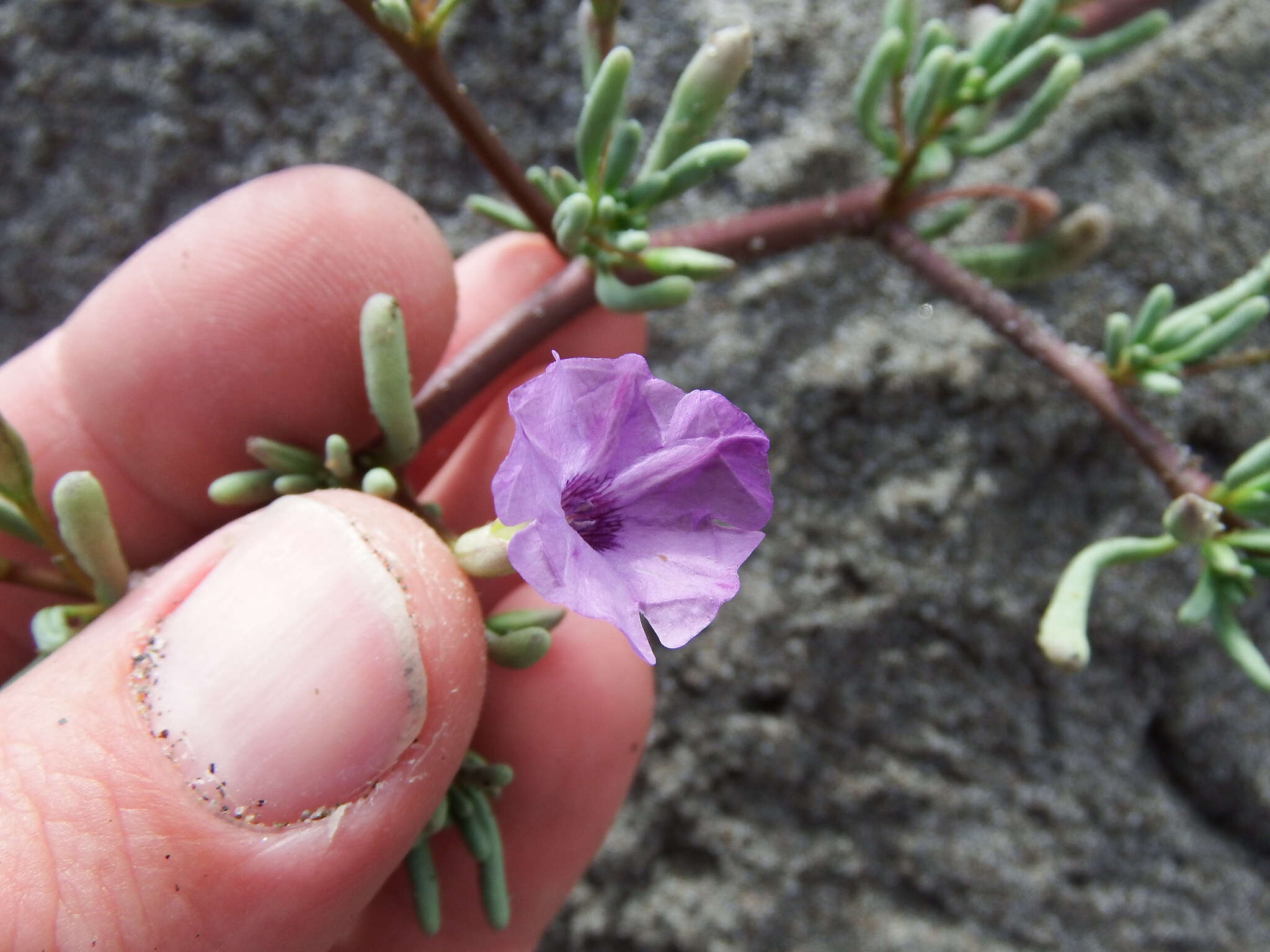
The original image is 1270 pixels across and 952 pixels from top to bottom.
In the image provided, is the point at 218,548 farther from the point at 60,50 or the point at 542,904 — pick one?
the point at 60,50

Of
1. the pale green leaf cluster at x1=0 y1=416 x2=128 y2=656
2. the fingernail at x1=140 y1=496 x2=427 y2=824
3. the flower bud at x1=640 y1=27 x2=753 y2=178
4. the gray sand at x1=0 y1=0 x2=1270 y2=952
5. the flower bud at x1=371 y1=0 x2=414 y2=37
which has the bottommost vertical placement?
the gray sand at x1=0 y1=0 x2=1270 y2=952

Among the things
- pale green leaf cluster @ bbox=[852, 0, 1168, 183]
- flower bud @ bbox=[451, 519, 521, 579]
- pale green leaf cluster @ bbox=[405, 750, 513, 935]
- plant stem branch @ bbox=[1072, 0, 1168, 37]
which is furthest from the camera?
plant stem branch @ bbox=[1072, 0, 1168, 37]

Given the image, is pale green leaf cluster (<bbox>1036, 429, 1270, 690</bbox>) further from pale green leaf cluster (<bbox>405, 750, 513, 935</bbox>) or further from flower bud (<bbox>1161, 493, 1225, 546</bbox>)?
pale green leaf cluster (<bbox>405, 750, 513, 935</bbox>)

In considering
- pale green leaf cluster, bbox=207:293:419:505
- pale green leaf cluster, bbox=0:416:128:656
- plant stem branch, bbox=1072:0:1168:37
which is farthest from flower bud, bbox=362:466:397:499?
plant stem branch, bbox=1072:0:1168:37

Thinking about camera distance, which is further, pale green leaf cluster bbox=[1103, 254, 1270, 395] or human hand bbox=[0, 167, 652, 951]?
pale green leaf cluster bbox=[1103, 254, 1270, 395]

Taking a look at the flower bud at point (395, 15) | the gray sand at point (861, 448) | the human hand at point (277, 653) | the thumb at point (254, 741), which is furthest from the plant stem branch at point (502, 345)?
the gray sand at point (861, 448)

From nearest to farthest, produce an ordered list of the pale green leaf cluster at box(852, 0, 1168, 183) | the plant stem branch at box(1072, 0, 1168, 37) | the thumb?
the thumb < the pale green leaf cluster at box(852, 0, 1168, 183) < the plant stem branch at box(1072, 0, 1168, 37)

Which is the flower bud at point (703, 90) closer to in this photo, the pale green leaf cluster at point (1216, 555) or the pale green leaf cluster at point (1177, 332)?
the pale green leaf cluster at point (1177, 332)
